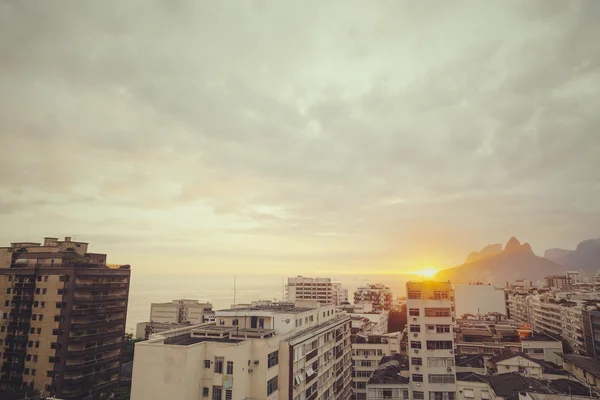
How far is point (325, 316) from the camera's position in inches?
2218

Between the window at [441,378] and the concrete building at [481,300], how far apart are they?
9717 cm

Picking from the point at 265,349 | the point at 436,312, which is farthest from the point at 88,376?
the point at 436,312

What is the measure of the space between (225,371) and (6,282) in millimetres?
60763

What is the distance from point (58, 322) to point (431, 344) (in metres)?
59.9

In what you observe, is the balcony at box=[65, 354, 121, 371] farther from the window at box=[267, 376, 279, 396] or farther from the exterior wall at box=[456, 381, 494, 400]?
the exterior wall at box=[456, 381, 494, 400]

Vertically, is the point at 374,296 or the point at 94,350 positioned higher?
the point at 374,296

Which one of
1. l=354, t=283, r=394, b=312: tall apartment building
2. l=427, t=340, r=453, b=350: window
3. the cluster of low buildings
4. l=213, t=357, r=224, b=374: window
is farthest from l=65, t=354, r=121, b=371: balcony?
l=354, t=283, r=394, b=312: tall apartment building

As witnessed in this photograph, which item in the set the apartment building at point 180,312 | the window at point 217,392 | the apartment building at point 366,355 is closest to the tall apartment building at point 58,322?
the apartment building at point 366,355

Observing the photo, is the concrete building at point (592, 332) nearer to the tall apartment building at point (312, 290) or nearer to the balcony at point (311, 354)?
the balcony at point (311, 354)

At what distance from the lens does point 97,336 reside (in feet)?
222

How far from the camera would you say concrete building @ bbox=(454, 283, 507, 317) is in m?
134

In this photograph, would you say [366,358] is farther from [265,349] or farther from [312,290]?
[312,290]

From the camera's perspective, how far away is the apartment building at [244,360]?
97.3ft

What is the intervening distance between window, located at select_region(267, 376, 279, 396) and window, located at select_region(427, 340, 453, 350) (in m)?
22.2
